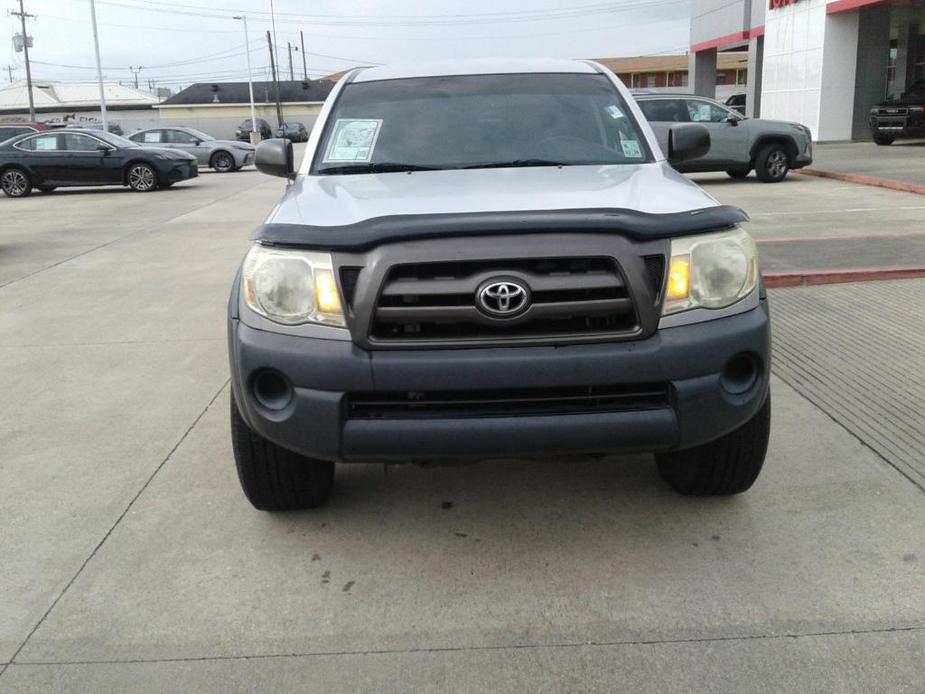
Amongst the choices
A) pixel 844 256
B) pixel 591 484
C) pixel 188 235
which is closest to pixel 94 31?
pixel 188 235

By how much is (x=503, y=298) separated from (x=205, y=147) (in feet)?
87.2

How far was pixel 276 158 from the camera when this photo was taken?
461 centimetres

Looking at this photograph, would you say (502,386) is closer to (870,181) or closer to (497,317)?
(497,317)

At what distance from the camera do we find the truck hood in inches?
123

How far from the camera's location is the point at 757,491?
3.81 meters

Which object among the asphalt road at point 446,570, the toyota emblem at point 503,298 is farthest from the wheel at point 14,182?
the toyota emblem at point 503,298

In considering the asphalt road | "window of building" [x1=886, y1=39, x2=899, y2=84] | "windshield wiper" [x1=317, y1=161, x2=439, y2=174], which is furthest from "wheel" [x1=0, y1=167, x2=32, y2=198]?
"window of building" [x1=886, y1=39, x2=899, y2=84]

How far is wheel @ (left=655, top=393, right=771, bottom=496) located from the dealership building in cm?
2483

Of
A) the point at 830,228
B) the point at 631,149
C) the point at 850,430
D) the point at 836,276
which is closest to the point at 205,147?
the point at 830,228

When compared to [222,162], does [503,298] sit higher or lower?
higher

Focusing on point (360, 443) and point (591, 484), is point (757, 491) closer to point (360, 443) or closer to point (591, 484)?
point (591, 484)

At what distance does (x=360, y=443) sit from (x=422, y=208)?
32.6 inches

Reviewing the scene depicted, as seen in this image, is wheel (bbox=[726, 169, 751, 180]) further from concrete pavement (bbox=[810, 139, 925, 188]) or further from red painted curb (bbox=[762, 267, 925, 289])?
red painted curb (bbox=[762, 267, 925, 289])

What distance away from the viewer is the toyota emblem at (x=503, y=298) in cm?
289
